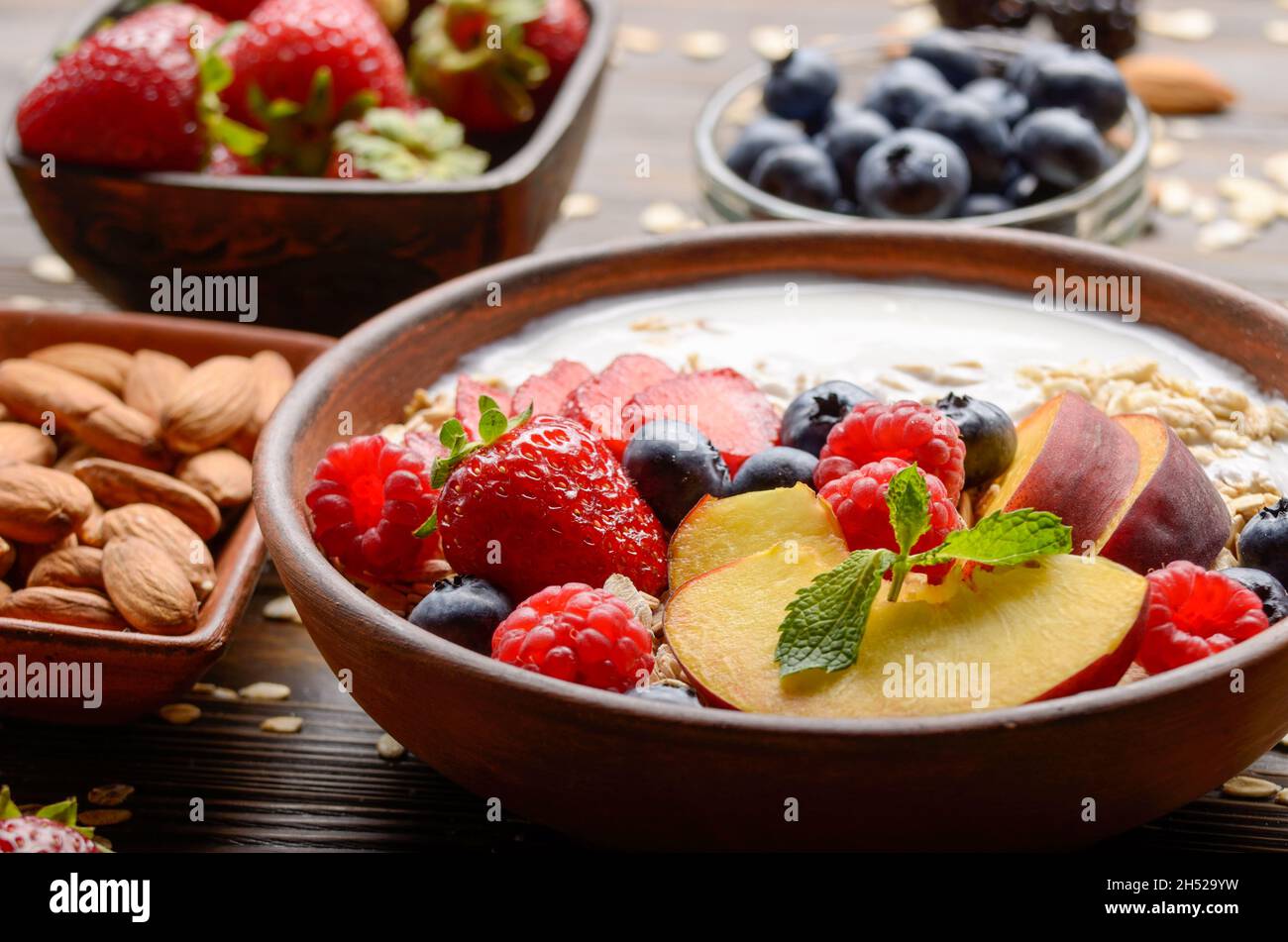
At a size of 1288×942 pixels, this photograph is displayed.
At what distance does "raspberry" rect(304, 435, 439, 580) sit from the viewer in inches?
35.2

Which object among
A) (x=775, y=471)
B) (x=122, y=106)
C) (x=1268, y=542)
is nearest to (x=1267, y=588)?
(x=1268, y=542)

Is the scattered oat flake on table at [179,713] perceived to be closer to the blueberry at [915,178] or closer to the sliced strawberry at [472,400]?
the sliced strawberry at [472,400]

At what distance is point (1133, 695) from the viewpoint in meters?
0.68

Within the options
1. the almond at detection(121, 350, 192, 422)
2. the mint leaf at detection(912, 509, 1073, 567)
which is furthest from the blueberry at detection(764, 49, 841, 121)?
the mint leaf at detection(912, 509, 1073, 567)

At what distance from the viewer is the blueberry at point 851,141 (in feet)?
4.93

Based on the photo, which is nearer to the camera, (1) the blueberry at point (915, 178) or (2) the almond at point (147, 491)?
(2) the almond at point (147, 491)

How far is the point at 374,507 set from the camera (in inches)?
36.3

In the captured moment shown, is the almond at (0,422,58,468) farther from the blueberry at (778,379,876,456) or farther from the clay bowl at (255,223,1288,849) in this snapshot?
the blueberry at (778,379,876,456)

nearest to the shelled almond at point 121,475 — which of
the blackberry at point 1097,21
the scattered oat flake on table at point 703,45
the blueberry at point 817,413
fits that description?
the blueberry at point 817,413

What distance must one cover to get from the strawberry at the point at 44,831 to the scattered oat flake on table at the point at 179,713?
0.15m

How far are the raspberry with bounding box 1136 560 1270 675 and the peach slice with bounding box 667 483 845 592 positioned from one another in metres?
0.18

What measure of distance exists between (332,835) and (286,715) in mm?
138
